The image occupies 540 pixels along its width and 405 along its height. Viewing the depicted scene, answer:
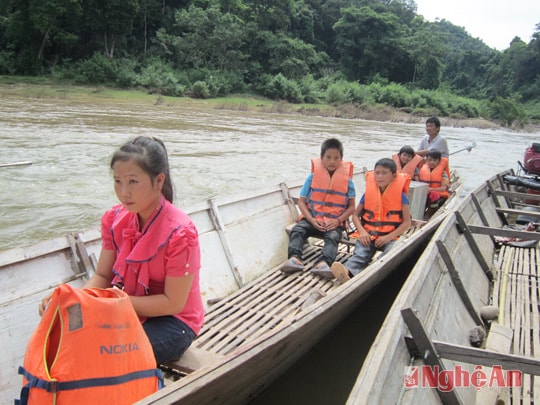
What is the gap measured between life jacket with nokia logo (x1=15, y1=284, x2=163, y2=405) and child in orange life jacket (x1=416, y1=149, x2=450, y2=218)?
4.72m

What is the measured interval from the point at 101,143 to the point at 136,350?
1015 centimetres

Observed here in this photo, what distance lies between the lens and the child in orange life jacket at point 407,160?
529 centimetres

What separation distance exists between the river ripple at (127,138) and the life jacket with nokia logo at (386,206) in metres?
1.17

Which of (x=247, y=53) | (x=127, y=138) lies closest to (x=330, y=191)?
(x=127, y=138)

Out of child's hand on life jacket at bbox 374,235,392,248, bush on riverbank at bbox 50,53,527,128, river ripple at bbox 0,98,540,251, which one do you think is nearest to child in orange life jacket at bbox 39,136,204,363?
child's hand on life jacket at bbox 374,235,392,248

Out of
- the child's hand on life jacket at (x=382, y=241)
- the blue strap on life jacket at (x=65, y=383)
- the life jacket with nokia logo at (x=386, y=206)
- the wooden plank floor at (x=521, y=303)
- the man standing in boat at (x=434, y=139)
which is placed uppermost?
the man standing in boat at (x=434, y=139)

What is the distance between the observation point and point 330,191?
12.3 feet

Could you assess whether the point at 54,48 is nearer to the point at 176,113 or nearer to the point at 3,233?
the point at 176,113

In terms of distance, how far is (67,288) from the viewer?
4.52 feet

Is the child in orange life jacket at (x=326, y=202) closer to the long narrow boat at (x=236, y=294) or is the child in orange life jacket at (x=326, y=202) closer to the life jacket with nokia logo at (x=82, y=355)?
the long narrow boat at (x=236, y=294)

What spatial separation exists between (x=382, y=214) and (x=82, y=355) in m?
2.73

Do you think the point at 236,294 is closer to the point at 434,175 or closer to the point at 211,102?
the point at 434,175

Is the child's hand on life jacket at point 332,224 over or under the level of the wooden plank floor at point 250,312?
over

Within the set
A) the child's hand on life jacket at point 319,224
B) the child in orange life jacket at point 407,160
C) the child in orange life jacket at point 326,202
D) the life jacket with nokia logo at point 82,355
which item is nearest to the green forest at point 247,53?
the child in orange life jacket at point 407,160
